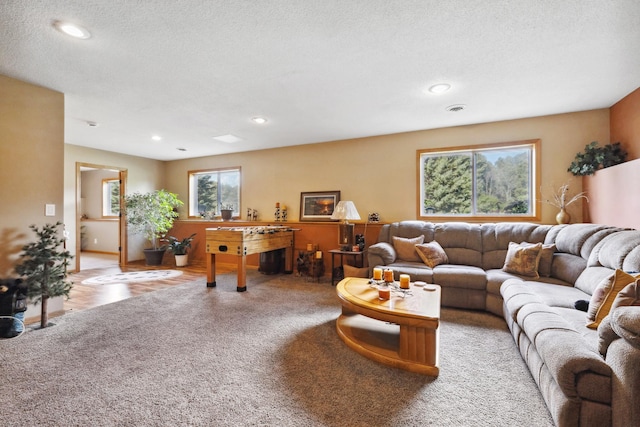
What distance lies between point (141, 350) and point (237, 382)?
3.19ft

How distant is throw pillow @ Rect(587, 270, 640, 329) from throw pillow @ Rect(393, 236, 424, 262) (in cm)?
201

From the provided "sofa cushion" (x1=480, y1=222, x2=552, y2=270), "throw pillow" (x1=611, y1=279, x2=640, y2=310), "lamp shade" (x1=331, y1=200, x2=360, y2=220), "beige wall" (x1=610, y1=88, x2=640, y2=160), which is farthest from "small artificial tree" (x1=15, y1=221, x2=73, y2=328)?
"beige wall" (x1=610, y1=88, x2=640, y2=160)

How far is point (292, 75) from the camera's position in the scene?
8.95 ft

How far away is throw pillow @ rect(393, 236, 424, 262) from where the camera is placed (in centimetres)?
379

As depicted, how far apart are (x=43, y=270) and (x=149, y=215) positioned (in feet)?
10.8

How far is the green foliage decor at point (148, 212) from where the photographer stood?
5.86m

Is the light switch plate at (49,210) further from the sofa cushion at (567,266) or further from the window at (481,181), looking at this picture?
the sofa cushion at (567,266)

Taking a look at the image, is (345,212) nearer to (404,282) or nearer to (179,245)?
(404,282)

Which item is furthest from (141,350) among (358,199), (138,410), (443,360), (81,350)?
(358,199)

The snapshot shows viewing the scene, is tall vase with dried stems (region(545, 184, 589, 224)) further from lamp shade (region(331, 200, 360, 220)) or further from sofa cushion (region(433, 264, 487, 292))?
lamp shade (region(331, 200, 360, 220))

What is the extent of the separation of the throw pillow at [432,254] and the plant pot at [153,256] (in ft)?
17.0

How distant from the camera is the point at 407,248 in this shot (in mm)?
3830

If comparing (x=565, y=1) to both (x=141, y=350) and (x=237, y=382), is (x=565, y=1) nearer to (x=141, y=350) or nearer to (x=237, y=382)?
(x=237, y=382)

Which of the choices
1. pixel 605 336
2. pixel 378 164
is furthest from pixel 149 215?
pixel 605 336
